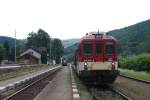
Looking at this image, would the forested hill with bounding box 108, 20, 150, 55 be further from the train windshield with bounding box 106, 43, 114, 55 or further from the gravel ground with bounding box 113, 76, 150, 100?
the train windshield with bounding box 106, 43, 114, 55

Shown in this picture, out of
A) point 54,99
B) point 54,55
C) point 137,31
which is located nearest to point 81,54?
point 54,99

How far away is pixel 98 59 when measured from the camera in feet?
85.4

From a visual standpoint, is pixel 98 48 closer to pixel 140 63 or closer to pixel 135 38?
pixel 140 63

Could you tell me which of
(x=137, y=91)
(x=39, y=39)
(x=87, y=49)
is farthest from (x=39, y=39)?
(x=137, y=91)

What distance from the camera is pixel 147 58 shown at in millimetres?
54719

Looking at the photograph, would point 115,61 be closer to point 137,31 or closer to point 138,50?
point 138,50

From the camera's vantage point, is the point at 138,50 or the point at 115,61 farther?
the point at 138,50

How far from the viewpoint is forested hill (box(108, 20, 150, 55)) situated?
101369 millimetres

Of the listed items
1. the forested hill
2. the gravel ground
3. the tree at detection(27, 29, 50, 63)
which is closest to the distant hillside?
the forested hill

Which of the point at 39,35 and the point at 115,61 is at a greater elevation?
the point at 39,35

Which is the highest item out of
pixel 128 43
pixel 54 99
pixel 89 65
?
pixel 128 43

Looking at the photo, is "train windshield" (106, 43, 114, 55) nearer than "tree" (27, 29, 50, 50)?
Yes

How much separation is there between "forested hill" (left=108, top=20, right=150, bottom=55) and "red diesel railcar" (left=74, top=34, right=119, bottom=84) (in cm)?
6874

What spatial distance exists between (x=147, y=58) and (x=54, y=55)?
130193 mm
